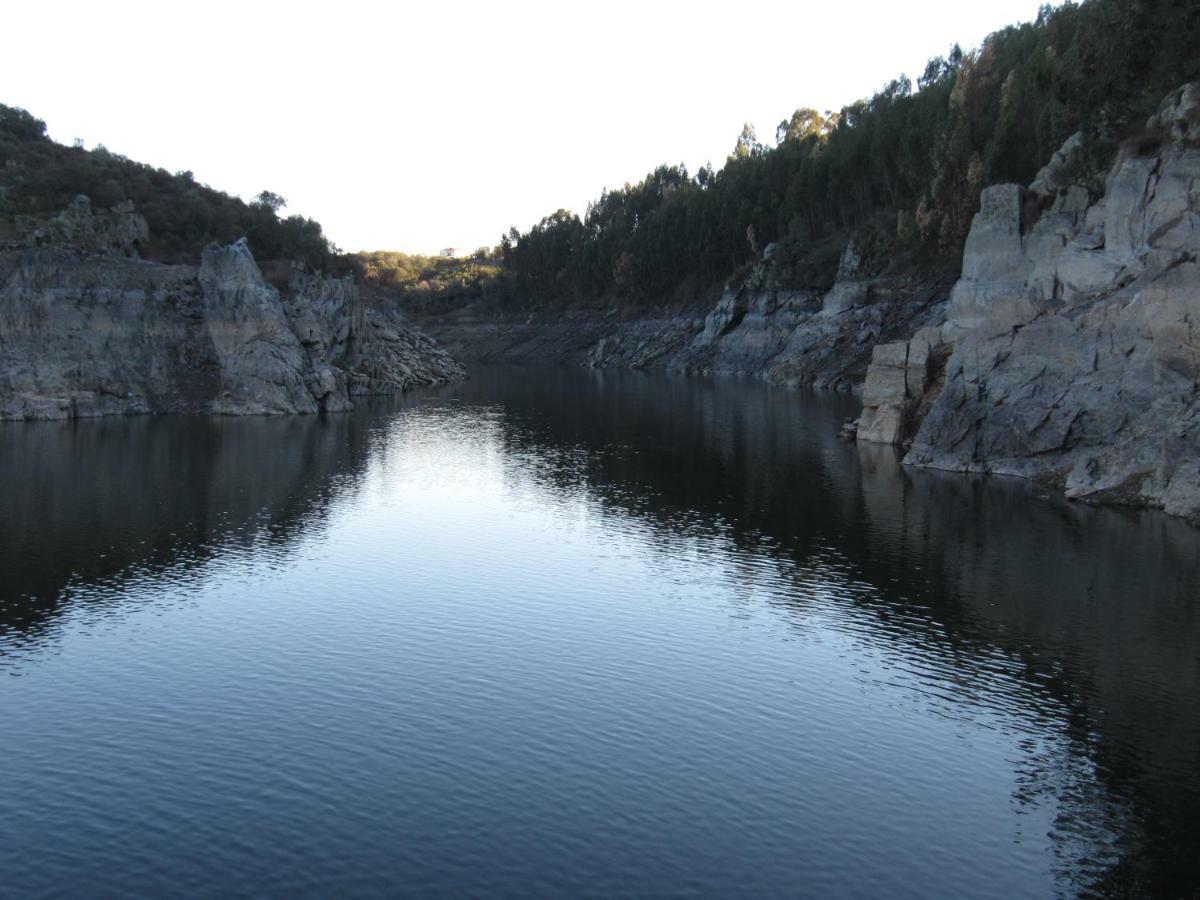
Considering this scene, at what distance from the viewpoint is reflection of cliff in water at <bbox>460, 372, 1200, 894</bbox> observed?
23.1 m

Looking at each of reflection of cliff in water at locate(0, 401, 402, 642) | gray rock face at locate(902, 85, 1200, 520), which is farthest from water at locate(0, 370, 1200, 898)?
gray rock face at locate(902, 85, 1200, 520)

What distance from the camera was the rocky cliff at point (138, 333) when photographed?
85.1m

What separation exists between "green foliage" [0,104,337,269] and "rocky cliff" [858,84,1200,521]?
242 ft

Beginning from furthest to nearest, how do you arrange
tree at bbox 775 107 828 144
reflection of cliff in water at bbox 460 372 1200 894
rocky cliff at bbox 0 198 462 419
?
1. tree at bbox 775 107 828 144
2. rocky cliff at bbox 0 198 462 419
3. reflection of cliff in water at bbox 460 372 1200 894

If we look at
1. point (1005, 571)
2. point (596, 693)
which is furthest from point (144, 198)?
point (596, 693)

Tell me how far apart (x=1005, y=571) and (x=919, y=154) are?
294ft

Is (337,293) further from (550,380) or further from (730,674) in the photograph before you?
(730,674)

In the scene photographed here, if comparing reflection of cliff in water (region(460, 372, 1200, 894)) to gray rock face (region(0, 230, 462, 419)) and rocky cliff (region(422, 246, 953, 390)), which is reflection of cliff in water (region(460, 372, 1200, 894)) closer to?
gray rock face (region(0, 230, 462, 419))

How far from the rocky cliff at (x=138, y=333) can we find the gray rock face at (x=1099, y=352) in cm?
5719

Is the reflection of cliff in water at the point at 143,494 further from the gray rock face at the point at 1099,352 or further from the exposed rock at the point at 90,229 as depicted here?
the gray rock face at the point at 1099,352

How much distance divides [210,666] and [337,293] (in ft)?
274

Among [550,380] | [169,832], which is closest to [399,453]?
[169,832]

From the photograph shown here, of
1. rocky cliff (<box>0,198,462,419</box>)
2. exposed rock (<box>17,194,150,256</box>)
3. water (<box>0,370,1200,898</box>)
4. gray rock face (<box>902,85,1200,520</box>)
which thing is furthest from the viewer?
exposed rock (<box>17,194,150,256</box>)

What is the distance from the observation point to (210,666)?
29.9 m
